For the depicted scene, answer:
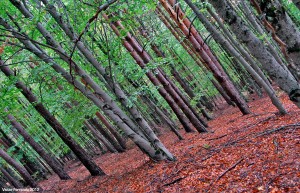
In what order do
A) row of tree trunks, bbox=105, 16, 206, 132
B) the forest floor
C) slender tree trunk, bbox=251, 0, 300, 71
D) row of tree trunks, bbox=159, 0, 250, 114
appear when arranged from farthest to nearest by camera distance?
row of tree trunks, bbox=105, 16, 206, 132 < row of tree trunks, bbox=159, 0, 250, 114 < the forest floor < slender tree trunk, bbox=251, 0, 300, 71

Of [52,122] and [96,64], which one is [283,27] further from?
[52,122]

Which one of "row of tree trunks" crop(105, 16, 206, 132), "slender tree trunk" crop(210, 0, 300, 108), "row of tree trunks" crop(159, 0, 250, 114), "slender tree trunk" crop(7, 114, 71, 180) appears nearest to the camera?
"slender tree trunk" crop(210, 0, 300, 108)

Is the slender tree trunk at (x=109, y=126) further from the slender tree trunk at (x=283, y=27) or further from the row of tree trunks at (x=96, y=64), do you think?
the slender tree trunk at (x=283, y=27)

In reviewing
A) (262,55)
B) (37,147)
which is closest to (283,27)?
(262,55)

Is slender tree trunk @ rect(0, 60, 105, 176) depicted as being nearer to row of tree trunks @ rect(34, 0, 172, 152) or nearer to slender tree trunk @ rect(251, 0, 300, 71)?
row of tree trunks @ rect(34, 0, 172, 152)

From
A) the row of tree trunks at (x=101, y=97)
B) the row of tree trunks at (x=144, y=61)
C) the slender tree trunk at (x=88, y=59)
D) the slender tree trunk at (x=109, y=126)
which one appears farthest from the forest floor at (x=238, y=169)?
the slender tree trunk at (x=109, y=126)

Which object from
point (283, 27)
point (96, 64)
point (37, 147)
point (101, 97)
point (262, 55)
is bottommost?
point (262, 55)

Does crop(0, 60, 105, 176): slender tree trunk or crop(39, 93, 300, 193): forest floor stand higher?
crop(0, 60, 105, 176): slender tree trunk

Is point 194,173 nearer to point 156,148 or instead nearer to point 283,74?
point 156,148

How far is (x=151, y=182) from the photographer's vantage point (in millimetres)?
5809

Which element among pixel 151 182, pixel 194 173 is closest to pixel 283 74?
pixel 194 173

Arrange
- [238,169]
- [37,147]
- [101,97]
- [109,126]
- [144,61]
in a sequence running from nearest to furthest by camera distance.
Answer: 1. [238,169]
2. [101,97]
3. [144,61]
4. [37,147]
5. [109,126]

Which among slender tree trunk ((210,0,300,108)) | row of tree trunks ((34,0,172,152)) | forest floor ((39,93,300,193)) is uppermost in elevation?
row of tree trunks ((34,0,172,152))

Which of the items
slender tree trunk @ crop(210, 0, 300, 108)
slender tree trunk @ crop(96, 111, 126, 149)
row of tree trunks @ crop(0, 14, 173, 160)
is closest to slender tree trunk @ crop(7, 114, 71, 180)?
slender tree trunk @ crop(96, 111, 126, 149)
